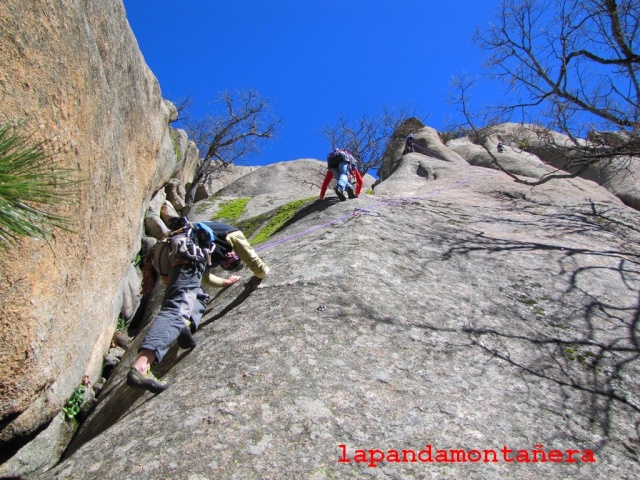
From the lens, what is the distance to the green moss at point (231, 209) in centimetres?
1319

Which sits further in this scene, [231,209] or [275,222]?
[231,209]

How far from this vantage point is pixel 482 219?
866 centimetres

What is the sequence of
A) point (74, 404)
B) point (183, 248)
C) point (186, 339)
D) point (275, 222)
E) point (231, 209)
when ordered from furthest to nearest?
1. point (231, 209)
2. point (275, 222)
3. point (74, 404)
4. point (183, 248)
5. point (186, 339)

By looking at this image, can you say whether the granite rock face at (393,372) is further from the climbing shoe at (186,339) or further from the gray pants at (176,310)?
the gray pants at (176,310)

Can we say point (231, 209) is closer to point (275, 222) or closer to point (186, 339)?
point (275, 222)

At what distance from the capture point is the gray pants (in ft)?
13.9

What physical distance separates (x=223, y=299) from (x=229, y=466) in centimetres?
284

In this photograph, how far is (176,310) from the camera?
455 centimetres

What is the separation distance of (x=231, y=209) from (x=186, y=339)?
973cm

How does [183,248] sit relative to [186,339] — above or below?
above

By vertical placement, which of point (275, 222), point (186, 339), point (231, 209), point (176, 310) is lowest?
point (186, 339)

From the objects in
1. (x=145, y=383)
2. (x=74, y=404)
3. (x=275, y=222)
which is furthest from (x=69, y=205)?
(x=275, y=222)

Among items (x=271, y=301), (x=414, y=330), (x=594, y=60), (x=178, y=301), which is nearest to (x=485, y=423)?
(x=414, y=330)

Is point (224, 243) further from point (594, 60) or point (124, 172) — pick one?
point (594, 60)
